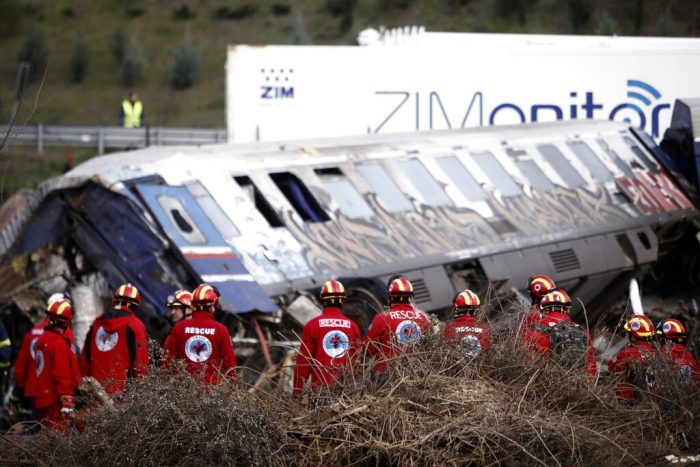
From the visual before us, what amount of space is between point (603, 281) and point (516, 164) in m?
1.96

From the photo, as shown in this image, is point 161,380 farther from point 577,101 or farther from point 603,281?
point 577,101

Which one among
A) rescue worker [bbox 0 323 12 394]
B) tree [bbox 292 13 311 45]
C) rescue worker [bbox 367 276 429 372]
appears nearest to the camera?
rescue worker [bbox 367 276 429 372]

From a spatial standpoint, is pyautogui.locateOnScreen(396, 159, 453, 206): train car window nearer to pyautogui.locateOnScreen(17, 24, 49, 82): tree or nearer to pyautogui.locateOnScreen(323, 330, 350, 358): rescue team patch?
pyautogui.locateOnScreen(323, 330, 350, 358): rescue team patch

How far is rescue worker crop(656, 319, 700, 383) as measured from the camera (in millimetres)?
11266

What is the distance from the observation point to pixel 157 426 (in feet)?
28.6

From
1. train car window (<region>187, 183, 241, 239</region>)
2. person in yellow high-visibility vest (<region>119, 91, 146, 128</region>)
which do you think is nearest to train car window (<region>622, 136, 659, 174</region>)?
train car window (<region>187, 183, 241, 239</region>)

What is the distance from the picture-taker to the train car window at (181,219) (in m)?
14.3

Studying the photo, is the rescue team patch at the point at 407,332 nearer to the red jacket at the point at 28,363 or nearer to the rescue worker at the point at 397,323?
the rescue worker at the point at 397,323

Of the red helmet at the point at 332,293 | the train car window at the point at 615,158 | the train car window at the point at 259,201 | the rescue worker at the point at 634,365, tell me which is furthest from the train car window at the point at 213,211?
the train car window at the point at 615,158

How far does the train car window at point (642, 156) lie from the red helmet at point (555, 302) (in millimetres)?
8194

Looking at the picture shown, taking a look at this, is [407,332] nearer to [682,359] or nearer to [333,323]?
[333,323]

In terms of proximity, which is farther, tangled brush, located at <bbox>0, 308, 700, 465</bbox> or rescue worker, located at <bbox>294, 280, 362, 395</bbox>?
rescue worker, located at <bbox>294, 280, 362, 395</bbox>

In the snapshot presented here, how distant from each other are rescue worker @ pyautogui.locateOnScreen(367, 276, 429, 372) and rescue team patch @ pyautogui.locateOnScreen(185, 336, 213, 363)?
4.64 feet

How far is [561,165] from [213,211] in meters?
6.15
